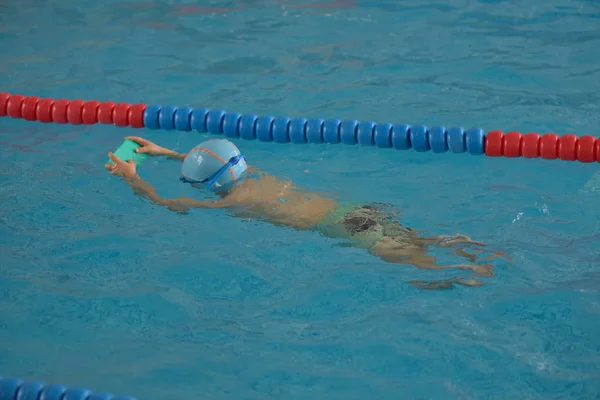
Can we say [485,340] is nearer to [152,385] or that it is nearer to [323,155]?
[152,385]

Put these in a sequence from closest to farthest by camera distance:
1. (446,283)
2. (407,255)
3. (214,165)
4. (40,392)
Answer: (40,392), (446,283), (407,255), (214,165)

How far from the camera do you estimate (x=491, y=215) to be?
461 centimetres

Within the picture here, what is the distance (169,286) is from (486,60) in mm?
3784

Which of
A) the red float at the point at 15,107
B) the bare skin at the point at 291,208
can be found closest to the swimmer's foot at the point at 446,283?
the bare skin at the point at 291,208

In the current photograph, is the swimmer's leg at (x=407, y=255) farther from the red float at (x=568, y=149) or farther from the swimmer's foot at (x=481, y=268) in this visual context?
the red float at (x=568, y=149)

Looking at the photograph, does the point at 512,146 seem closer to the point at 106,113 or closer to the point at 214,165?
the point at 214,165

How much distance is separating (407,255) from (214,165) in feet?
3.92

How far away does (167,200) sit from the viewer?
4.75 m

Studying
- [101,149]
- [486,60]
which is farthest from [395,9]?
[101,149]

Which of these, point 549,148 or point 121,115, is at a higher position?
point 549,148

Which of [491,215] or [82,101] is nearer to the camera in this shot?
[491,215]

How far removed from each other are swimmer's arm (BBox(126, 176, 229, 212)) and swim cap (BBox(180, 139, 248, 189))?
0.18m

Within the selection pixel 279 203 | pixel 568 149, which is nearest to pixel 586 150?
Answer: pixel 568 149

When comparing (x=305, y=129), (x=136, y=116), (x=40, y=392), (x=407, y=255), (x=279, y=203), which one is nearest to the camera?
(x=40, y=392)
